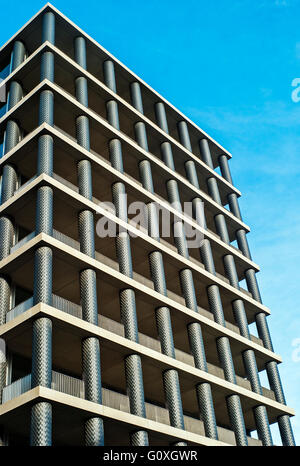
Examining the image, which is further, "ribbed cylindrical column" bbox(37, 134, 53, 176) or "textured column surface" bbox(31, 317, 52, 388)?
"ribbed cylindrical column" bbox(37, 134, 53, 176)

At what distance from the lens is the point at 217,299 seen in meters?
42.3

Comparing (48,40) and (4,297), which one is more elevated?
(48,40)

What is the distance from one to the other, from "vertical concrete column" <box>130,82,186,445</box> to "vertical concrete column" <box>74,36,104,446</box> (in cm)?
574

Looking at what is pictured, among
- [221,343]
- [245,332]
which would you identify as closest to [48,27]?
[221,343]

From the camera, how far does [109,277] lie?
33094 millimetres

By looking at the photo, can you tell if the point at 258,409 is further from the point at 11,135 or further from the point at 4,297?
the point at 11,135

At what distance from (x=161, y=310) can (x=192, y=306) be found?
344 centimetres

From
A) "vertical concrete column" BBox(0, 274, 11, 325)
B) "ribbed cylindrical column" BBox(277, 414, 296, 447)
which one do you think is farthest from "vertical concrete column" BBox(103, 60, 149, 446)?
"ribbed cylindrical column" BBox(277, 414, 296, 447)

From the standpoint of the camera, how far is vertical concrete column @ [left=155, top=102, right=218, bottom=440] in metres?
34.1

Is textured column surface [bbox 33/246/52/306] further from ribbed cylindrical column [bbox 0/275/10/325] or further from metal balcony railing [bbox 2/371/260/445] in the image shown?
metal balcony railing [bbox 2/371/260/445]

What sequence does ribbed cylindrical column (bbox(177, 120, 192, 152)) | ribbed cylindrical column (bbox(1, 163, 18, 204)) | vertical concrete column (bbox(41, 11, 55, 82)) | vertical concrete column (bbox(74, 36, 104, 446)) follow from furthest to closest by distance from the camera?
ribbed cylindrical column (bbox(177, 120, 192, 152)), vertical concrete column (bbox(41, 11, 55, 82)), ribbed cylindrical column (bbox(1, 163, 18, 204)), vertical concrete column (bbox(74, 36, 104, 446))

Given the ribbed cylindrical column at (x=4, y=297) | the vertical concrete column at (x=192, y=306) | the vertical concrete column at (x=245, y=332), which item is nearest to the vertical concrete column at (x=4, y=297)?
the ribbed cylindrical column at (x=4, y=297)

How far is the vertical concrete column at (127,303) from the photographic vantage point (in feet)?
97.1

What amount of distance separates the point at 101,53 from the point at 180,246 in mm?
18072
